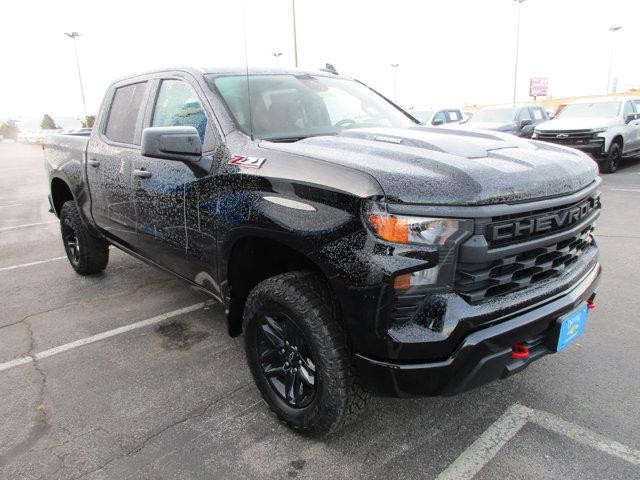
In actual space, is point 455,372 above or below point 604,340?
above

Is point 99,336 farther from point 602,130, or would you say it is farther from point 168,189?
point 602,130

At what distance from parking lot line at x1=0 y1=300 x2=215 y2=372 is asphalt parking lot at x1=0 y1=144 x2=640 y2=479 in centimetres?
2

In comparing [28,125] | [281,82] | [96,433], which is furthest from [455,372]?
[28,125]

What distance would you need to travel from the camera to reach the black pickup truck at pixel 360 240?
1895 mm

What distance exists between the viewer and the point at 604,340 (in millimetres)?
3344

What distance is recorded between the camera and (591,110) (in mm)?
12391

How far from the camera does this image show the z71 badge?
7.92 feet

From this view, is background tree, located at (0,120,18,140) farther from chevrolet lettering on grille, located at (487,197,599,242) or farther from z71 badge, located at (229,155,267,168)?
chevrolet lettering on grille, located at (487,197,599,242)

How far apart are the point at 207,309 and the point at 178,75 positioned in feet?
6.35

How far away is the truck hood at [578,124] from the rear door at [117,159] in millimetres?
10257

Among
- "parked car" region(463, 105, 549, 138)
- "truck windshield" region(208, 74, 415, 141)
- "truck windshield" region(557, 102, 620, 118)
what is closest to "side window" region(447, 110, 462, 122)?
"parked car" region(463, 105, 549, 138)

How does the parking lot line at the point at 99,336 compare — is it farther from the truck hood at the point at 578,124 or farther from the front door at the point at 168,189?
the truck hood at the point at 578,124

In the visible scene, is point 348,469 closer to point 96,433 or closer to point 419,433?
point 419,433

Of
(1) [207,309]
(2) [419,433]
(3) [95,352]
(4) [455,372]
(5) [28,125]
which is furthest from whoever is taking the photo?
(5) [28,125]
